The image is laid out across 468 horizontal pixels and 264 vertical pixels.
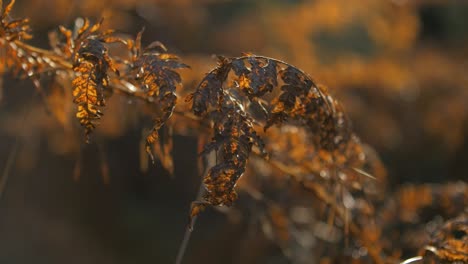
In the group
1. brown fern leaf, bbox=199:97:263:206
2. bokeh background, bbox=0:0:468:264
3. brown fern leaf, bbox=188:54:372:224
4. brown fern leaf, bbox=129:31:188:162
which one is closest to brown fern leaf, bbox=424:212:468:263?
brown fern leaf, bbox=188:54:372:224

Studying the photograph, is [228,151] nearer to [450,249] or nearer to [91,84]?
[91,84]

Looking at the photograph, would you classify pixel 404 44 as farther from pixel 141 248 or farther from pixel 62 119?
pixel 62 119

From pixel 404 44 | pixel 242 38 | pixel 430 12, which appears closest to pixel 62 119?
pixel 242 38

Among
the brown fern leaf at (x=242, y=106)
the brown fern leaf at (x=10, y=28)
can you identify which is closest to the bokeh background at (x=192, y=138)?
the brown fern leaf at (x=10, y=28)

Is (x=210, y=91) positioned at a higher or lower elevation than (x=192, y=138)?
higher

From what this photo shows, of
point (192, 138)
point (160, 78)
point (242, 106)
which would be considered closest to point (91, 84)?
point (160, 78)

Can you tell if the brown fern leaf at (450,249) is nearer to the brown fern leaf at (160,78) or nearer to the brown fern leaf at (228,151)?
the brown fern leaf at (228,151)

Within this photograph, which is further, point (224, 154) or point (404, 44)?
point (404, 44)

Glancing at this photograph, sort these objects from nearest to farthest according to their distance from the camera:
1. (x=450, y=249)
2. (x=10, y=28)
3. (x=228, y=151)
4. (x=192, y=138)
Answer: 1. (x=228, y=151)
2. (x=10, y=28)
3. (x=450, y=249)
4. (x=192, y=138)
